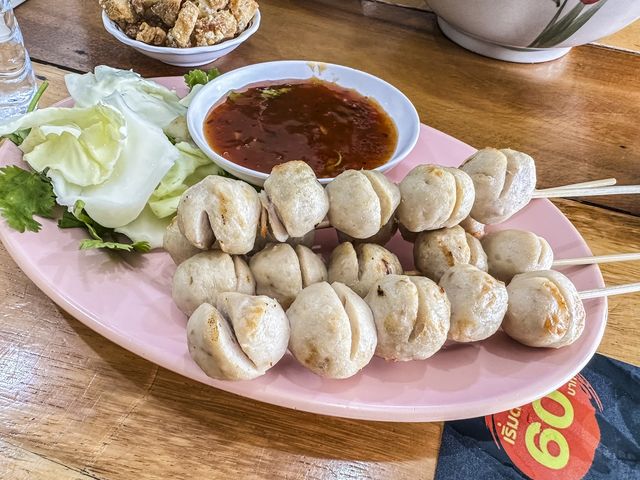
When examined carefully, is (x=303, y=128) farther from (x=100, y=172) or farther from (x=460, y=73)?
(x=460, y=73)

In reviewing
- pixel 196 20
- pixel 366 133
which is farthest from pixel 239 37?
pixel 366 133

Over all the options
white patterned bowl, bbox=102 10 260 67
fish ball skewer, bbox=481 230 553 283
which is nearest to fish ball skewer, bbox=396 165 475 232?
fish ball skewer, bbox=481 230 553 283

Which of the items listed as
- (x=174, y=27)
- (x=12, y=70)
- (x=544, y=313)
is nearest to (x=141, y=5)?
(x=174, y=27)

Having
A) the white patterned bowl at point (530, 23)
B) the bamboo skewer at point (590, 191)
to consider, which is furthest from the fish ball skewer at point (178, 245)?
the white patterned bowl at point (530, 23)

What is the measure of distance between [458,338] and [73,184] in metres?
1.50

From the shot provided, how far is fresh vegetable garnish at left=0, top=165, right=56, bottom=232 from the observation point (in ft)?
6.40

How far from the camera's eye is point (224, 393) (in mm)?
1756

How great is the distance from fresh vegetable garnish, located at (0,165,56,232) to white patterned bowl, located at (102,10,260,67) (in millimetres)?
1253

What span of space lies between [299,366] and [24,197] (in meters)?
1.18

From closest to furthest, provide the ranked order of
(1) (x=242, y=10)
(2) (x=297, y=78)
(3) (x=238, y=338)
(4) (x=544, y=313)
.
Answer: (3) (x=238, y=338) < (4) (x=544, y=313) < (2) (x=297, y=78) < (1) (x=242, y=10)

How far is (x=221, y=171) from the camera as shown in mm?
2498

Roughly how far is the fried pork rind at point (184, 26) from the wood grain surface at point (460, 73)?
25cm

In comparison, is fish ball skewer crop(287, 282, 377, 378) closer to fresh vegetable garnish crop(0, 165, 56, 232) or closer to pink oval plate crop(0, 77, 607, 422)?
pink oval plate crop(0, 77, 607, 422)

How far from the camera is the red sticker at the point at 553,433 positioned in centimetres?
172
